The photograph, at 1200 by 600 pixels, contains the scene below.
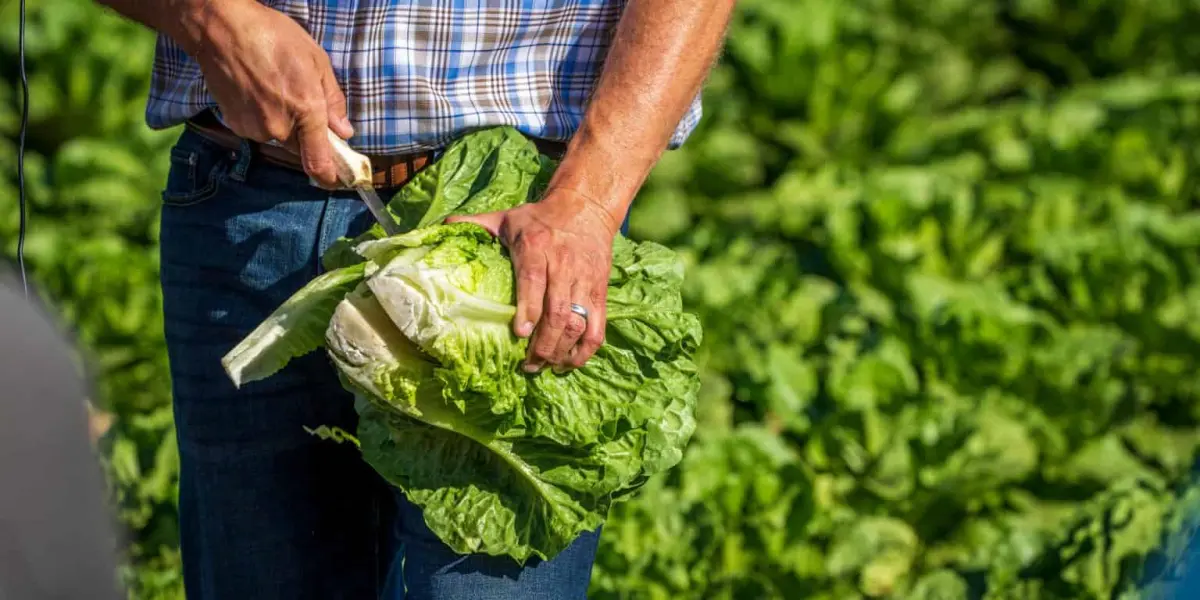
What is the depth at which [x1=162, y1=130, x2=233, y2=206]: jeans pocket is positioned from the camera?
2.38m

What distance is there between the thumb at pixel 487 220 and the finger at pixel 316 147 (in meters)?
0.19

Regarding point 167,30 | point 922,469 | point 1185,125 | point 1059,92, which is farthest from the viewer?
point 1059,92

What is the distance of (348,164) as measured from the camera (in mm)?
2137

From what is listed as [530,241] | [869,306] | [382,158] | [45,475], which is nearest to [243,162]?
[382,158]

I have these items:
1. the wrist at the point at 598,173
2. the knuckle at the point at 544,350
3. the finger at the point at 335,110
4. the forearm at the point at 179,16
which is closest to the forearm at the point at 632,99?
the wrist at the point at 598,173

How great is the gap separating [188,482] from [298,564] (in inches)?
10.0

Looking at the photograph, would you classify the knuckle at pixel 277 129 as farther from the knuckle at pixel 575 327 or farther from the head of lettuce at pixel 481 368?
the knuckle at pixel 575 327

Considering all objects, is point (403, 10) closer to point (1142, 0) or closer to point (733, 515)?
point (733, 515)

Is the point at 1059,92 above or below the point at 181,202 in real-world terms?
below

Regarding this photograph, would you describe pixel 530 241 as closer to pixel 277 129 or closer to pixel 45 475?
pixel 277 129

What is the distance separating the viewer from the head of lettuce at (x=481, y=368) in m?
2.03

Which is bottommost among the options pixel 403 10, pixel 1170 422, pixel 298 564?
pixel 1170 422

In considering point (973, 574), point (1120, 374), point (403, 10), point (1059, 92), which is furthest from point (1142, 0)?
point (403, 10)

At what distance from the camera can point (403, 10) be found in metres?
2.21
